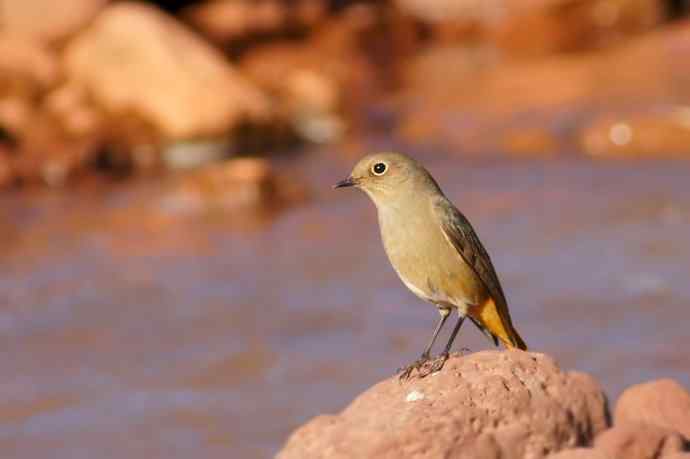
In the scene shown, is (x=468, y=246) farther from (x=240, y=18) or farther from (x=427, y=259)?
(x=240, y=18)

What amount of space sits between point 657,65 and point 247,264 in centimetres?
820

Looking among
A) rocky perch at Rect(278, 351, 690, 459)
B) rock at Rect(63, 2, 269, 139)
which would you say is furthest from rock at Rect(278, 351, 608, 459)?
rock at Rect(63, 2, 269, 139)

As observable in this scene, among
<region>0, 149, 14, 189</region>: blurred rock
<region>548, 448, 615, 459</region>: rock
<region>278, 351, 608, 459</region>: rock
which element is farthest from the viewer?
<region>0, 149, 14, 189</region>: blurred rock

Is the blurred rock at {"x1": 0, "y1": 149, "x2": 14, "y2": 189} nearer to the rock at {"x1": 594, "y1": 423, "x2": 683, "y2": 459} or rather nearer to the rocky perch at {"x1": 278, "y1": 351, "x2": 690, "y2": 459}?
→ the rocky perch at {"x1": 278, "y1": 351, "x2": 690, "y2": 459}

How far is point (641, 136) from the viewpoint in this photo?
16.7m

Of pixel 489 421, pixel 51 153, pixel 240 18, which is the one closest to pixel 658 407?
pixel 489 421

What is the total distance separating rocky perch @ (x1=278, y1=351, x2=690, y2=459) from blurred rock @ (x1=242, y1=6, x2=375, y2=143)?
11.7 metres

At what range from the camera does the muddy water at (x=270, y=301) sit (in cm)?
1012

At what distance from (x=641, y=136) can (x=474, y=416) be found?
10802 millimetres

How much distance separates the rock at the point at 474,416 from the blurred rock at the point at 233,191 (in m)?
8.60

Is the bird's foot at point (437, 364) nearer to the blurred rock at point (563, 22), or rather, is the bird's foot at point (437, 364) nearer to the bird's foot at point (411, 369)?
the bird's foot at point (411, 369)

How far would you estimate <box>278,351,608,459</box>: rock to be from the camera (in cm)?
629

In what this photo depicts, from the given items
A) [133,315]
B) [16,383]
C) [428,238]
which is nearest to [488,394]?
[428,238]

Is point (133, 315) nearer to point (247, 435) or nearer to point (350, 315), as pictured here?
point (350, 315)
